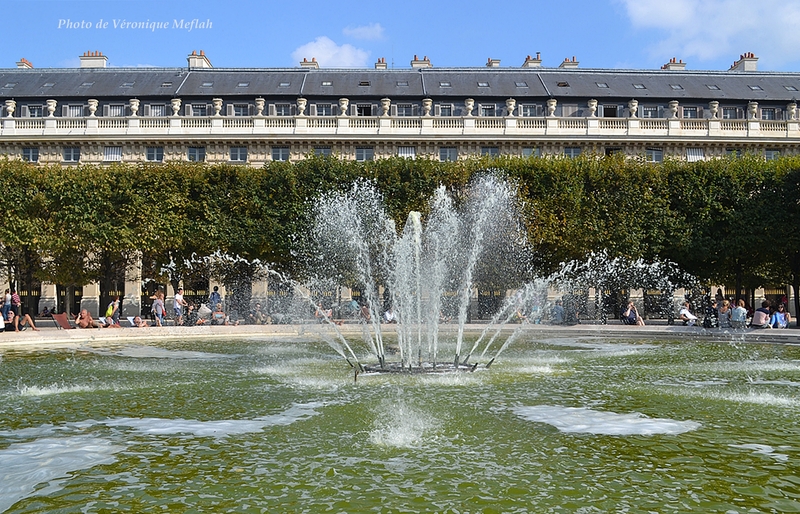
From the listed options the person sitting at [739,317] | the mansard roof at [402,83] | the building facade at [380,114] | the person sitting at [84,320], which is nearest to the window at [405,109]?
the building facade at [380,114]

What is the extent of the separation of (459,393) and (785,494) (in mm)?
5973

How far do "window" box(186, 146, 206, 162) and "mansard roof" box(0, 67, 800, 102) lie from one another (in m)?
3.91

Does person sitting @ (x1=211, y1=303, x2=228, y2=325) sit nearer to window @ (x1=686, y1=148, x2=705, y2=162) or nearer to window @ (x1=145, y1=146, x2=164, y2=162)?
window @ (x1=145, y1=146, x2=164, y2=162)

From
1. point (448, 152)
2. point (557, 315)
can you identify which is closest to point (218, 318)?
point (557, 315)

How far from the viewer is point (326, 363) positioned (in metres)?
16.5

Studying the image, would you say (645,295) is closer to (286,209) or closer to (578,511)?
(286,209)

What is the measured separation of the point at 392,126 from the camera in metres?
45.8

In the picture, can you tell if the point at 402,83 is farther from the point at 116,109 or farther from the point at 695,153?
the point at 695,153

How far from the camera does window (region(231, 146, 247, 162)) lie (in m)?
46.0

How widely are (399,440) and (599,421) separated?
9.49 feet

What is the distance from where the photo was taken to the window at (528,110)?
47.5m

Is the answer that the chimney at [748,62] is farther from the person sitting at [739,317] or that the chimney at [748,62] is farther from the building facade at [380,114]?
the person sitting at [739,317]

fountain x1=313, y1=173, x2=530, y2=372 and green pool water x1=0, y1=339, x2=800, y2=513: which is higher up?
fountain x1=313, y1=173, x2=530, y2=372

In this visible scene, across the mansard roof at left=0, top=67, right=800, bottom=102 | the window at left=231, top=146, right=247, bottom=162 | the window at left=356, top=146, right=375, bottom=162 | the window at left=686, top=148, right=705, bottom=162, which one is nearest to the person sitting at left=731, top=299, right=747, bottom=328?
the window at left=686, top=148, right=705, bottom=162
